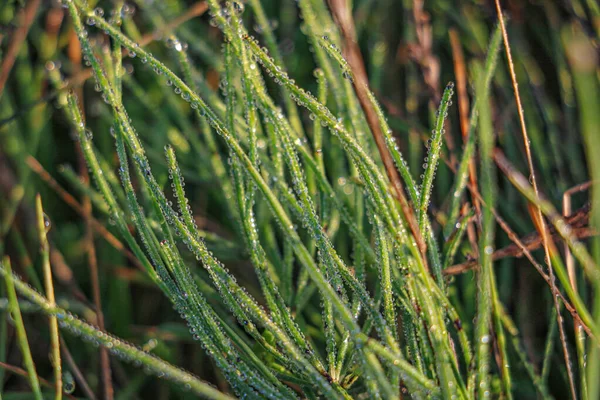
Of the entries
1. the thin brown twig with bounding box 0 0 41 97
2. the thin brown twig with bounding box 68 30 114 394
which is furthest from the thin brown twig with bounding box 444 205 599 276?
the thin brown twig with bounding box 0 0 41 97

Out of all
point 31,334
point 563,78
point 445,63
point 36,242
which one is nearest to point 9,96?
point 36,242

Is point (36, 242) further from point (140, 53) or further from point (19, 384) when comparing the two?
point (140, 53)

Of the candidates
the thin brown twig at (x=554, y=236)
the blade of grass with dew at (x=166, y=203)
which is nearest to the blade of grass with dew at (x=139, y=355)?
the blade of grass with dew at (x=166, y=203)

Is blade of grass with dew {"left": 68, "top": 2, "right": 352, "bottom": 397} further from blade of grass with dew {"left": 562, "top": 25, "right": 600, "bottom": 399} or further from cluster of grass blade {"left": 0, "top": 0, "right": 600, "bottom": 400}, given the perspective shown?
blade of grass with dew {"left": 562, "top": 25, "right": 600, "bottom": 399}

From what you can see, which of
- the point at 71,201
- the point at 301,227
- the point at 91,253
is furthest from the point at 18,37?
the point at 301,227

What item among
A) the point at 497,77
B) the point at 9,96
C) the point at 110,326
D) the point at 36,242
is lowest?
the point at 110,326

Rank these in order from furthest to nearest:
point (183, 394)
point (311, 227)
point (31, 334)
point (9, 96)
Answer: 1. point (9, 96)
2. point (31, 334)
3. point (183, 394)
4. point (311, 227)
